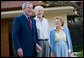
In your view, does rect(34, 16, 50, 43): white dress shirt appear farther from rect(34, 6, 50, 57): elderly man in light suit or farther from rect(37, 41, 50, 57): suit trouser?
rect(37, 41, 50, 57): suit trouser

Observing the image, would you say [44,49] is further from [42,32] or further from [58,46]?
[58,46]

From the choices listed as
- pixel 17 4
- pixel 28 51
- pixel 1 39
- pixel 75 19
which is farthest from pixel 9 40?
pixel 28 51

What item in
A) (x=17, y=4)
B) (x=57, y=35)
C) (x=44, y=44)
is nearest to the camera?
(x=44, y=44)

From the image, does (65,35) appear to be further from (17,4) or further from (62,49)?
(17,4)

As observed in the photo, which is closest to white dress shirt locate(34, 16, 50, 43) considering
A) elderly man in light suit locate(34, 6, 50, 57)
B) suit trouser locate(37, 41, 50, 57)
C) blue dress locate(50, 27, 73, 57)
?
elderly man in light suit locate(34, 6, 50, 57)

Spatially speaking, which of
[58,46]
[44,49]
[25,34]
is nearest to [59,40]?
[58,46]

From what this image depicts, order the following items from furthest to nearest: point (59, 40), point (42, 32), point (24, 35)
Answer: point (59, 40), point (42, 32), point (24, 35)

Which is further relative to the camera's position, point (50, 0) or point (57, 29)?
point (50, 0)

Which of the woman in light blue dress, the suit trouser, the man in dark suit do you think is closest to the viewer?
the man in dark suit

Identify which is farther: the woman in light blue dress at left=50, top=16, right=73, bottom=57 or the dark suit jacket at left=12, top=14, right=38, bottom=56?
the woman in light blue dress at left=50, top=16, right=73, bottom=57

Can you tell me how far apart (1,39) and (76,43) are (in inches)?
256

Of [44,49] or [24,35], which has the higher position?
[24,35]

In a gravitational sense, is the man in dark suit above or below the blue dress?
above

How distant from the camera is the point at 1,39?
1473 centimetres
